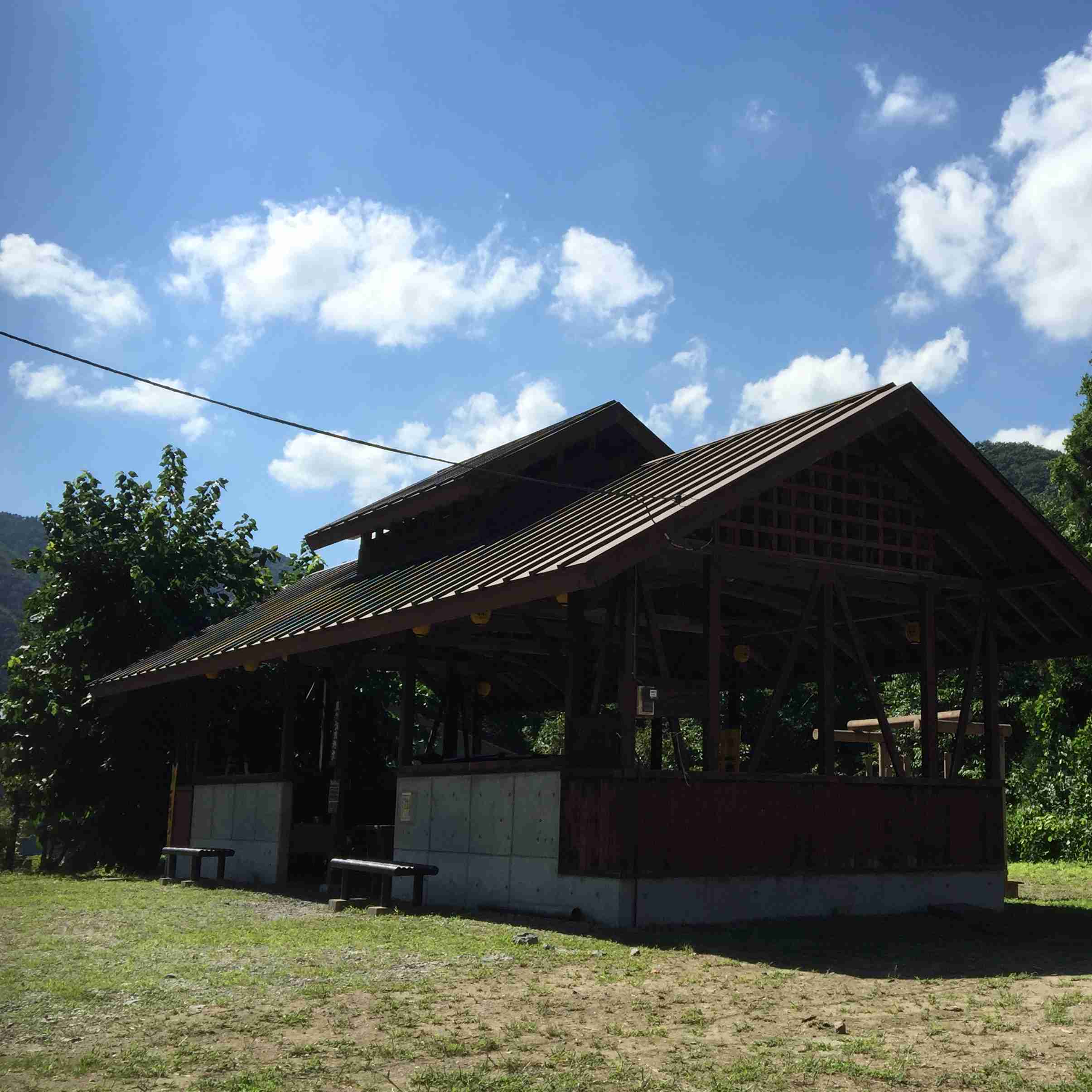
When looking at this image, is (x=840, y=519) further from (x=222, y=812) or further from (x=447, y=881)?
(x=222, y=812)

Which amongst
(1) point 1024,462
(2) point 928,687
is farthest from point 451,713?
(1) point 1024,462

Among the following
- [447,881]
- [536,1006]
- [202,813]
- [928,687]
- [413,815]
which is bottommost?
[536,1006]

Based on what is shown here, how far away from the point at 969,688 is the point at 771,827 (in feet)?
14.7

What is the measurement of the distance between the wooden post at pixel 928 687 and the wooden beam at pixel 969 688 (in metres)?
0.62

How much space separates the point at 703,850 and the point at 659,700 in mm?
1588

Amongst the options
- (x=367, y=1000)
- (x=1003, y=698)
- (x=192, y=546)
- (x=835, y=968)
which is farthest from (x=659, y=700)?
(x=1003, y=698)

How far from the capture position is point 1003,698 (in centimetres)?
4169

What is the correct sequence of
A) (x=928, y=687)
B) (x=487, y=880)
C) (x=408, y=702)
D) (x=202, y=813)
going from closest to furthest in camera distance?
(x=487, y=880) → (x=928, y=687) → (x=408, y=702) → (x=202, y=813)

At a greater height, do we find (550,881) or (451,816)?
(451,816)

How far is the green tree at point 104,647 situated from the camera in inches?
1021

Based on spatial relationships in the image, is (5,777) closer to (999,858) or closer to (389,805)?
(389,805)

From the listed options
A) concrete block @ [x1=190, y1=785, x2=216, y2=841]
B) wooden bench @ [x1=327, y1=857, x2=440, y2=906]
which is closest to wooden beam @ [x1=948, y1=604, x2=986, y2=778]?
wooden bench @ [x1=327, y1=857, x2=440, y2=906]

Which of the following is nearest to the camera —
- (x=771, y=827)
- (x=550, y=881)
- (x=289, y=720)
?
(x=550, y=881)

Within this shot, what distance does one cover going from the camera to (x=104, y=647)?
27438 mm
